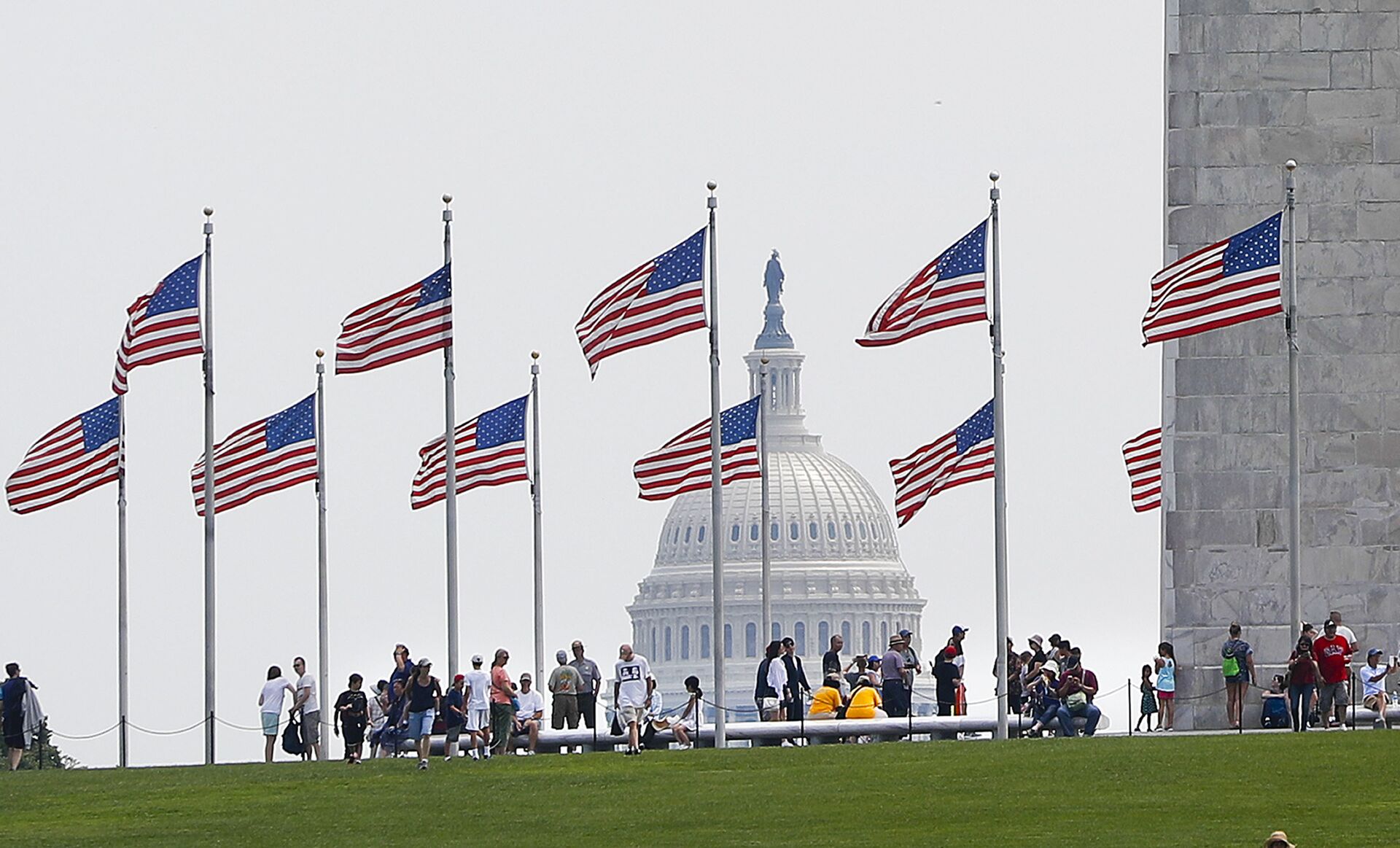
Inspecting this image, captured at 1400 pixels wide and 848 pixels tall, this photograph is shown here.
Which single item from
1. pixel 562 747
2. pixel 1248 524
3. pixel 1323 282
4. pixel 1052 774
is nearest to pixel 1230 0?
pixel 1323 282

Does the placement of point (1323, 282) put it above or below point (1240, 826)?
above

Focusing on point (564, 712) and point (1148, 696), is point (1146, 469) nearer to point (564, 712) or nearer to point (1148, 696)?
Result: point (1148, 696)

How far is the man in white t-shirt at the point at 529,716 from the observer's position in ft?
133

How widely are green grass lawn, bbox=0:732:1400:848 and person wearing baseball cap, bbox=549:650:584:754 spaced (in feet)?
14.0

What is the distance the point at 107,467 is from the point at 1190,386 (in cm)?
1415

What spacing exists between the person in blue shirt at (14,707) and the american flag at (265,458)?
8907 millimetres

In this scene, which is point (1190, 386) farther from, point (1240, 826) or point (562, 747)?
point (1240, 826)

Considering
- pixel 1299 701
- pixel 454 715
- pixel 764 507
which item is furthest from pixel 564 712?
pixel 764 507

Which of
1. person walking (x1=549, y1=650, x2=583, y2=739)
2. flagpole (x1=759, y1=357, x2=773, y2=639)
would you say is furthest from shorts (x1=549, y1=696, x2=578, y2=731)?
flagpole (x1=759, y1=357, x2=773, y2=639)

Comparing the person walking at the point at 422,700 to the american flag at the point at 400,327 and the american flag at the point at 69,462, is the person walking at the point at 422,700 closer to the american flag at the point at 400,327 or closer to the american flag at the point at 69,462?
the american flag at the point at 400,327

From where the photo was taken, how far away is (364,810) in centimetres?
3195

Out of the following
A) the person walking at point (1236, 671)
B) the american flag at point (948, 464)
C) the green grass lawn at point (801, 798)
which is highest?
the american flag at point (948, 464)

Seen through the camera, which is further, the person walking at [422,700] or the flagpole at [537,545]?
the flagpole at [537,545]

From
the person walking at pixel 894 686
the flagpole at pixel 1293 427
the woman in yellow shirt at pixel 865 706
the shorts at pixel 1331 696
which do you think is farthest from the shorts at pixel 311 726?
the shorts at pixel 1331 696
